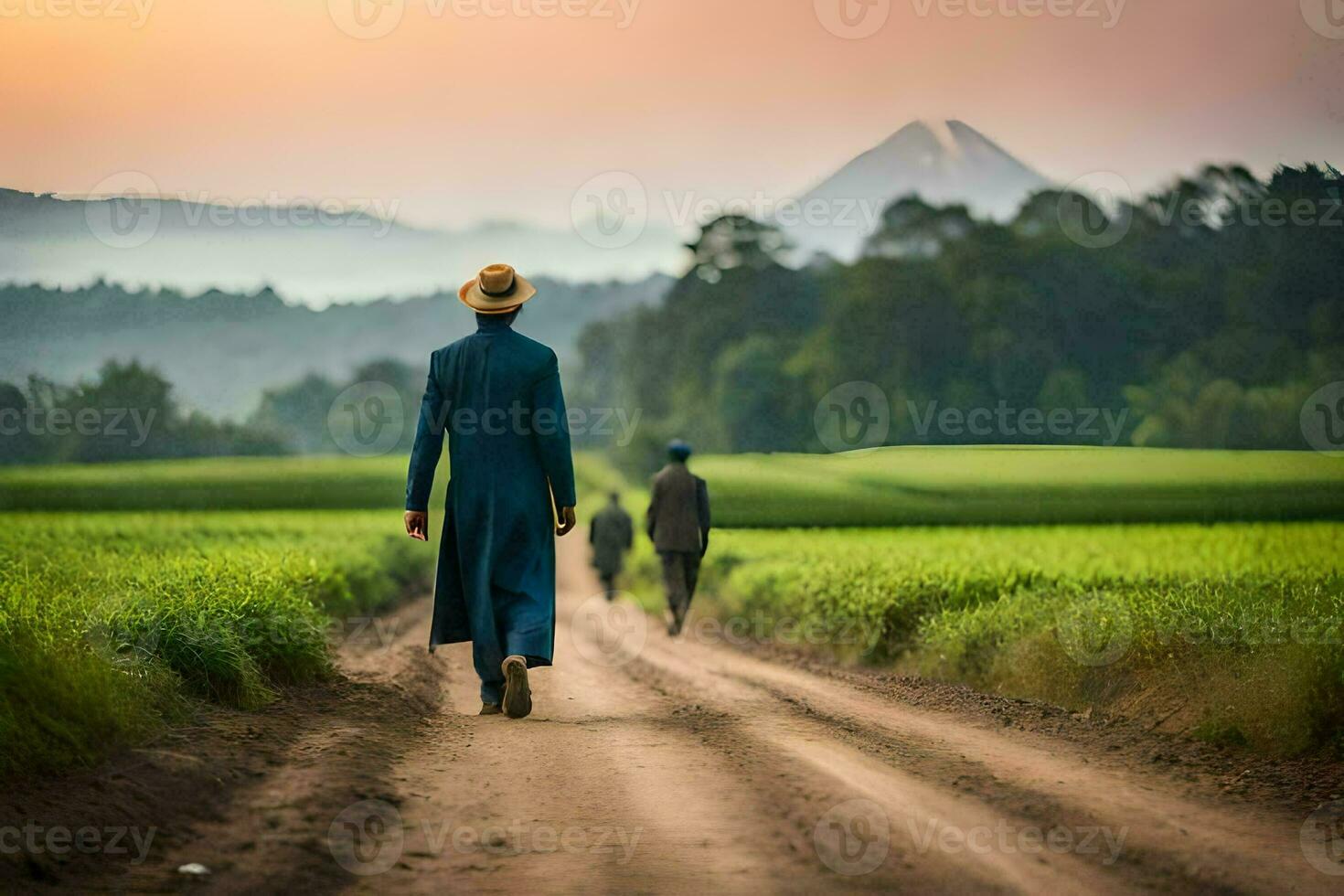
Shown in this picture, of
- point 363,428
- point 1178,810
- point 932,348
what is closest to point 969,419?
point 932,348

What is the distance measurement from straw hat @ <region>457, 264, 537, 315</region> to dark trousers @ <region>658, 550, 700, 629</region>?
8.19 metres

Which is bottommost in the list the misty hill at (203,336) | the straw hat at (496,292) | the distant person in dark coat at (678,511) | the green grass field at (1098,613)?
the green grass field at (1098,613)

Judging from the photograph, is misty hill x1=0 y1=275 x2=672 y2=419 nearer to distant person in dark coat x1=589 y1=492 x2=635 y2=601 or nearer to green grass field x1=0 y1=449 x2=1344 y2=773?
green grass field x1=0 y1=449 x2=1344 y2=773

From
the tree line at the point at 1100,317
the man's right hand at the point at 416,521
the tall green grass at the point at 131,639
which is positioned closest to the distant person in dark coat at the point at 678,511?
the tall green grass at the point at 131,639

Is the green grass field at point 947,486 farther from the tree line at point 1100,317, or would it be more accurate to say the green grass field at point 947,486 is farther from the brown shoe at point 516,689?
the brown shoe at point 516,689

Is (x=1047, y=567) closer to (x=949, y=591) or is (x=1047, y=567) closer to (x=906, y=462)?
(x=949, y=591)

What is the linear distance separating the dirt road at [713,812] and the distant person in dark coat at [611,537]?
1442cm

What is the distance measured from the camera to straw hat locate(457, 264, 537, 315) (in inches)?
362

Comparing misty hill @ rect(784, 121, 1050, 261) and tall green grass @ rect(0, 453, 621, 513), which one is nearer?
tall green grass @ rect(0, 453, 621, 513)

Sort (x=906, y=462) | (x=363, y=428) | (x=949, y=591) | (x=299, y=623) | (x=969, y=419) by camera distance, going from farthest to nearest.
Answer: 1. (x=363, y=428)
2. (x=969, y=419)
3. (x=906, y=462)
4. (x=949, y=591)
5. (x=299, y=623)

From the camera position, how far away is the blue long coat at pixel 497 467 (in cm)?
910

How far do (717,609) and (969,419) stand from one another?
474cm

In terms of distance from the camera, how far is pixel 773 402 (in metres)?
37.2

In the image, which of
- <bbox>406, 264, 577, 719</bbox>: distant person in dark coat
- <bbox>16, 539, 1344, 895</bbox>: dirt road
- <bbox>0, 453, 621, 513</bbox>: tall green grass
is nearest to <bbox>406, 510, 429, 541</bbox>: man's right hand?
<bbox>406, 264, 577, 719</bbox>: distant person in dark coat
